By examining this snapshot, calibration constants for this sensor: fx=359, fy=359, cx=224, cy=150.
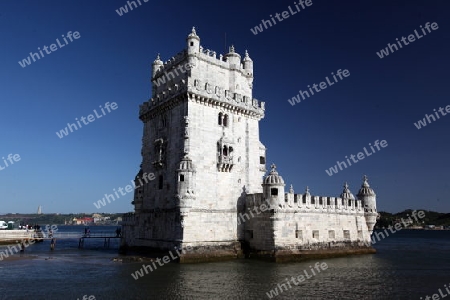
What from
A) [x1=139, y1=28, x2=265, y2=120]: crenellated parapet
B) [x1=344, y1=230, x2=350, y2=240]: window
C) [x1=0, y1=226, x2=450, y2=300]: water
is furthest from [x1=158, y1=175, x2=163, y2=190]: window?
[x1=344, y1=230, x2=350, y2=240]: window

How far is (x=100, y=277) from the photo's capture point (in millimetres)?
27125

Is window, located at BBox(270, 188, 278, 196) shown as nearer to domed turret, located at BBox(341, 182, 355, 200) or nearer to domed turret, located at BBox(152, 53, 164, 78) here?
domed turret, located at BBox(341, 182, 355, 200)

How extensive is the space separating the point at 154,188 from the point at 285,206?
14.6 metres

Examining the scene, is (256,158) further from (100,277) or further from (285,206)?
(100,277)

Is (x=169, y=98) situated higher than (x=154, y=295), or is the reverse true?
(x=169, y=98)

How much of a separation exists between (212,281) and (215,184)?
41.8 feet

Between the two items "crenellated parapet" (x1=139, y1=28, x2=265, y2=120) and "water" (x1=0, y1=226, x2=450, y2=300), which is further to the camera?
"crenellated parapet" (x1=139, y1=28, x2=265, y2=120)

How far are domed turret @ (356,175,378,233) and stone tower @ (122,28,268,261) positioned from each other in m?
16.1

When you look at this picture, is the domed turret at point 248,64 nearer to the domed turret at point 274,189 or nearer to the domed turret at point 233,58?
the domed turret at point 233,58

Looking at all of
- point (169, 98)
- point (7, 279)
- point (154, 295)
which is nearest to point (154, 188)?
point (169, 98)

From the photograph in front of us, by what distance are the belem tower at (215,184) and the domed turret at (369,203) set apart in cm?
472

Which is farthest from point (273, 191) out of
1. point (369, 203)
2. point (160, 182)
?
point (369, 203)

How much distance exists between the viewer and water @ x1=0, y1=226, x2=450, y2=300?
72.1ft

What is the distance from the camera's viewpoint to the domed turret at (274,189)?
1384 inches
